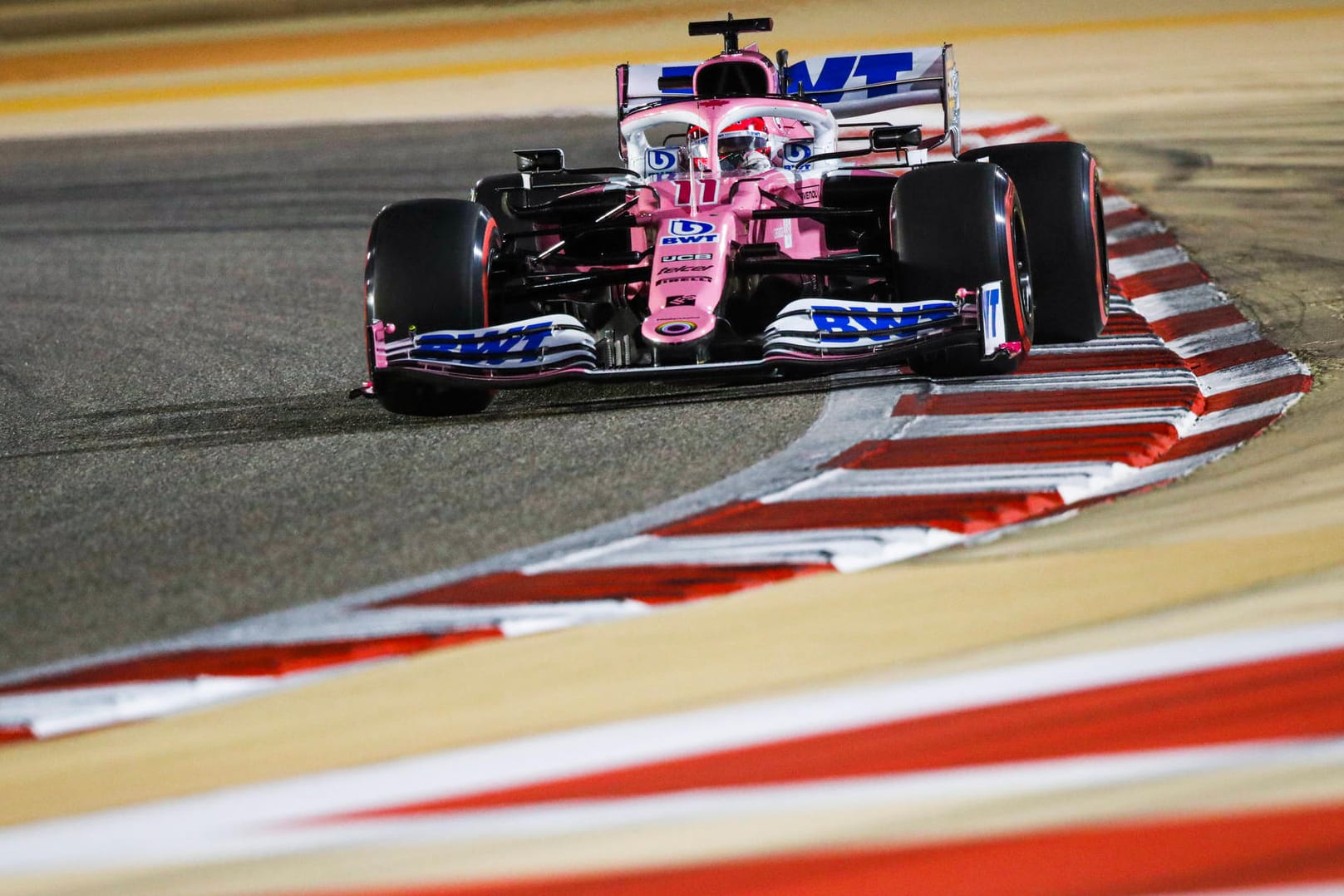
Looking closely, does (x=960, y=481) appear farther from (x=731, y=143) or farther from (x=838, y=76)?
(x=838, y=76)

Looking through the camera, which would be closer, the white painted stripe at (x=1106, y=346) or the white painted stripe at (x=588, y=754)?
the white painted stripe at (x=588, y=754)

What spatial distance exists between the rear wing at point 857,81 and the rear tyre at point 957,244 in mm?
2159

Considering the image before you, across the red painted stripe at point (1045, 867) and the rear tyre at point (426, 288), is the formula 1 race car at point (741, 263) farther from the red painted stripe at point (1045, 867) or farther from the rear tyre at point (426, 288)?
the red painted stripe at point (1045, 867)

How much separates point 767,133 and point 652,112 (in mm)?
537

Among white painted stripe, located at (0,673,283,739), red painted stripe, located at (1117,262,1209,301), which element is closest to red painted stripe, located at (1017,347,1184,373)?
red painted stripe, located at (1117,262,1209,301)

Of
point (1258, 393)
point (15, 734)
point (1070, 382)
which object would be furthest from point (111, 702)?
point (1258, 393)

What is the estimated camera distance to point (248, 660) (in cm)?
399

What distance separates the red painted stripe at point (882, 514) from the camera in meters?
4.73

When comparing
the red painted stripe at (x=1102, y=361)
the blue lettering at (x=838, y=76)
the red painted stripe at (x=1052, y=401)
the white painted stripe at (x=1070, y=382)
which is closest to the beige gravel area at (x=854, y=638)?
the red painted stripe at (x=1052, y=401)

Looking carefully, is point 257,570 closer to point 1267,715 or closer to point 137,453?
point 137,453

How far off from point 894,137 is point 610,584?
3.56 m

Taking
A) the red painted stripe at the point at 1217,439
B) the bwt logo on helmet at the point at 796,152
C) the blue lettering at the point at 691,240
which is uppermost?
the bwt logo on helmet at the point at 796,152

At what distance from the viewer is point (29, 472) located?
6.21m

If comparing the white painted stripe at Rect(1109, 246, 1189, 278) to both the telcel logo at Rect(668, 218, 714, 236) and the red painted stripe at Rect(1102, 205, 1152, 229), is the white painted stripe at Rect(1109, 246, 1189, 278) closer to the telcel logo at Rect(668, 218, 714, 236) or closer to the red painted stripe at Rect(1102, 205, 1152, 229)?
the red painted stripe at Rect(1102, 205, 1152, 229)
